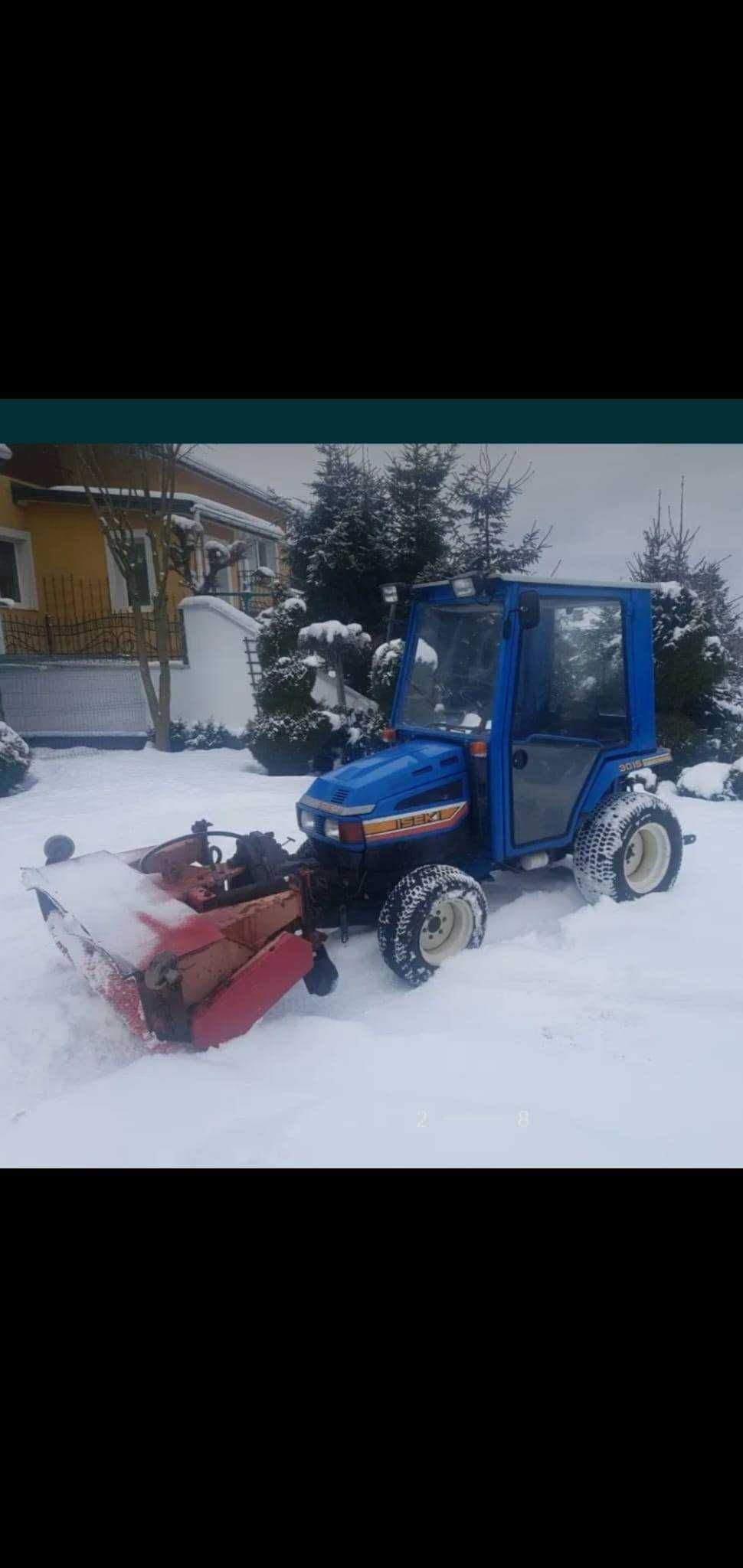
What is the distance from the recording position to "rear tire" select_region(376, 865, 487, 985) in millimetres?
2525

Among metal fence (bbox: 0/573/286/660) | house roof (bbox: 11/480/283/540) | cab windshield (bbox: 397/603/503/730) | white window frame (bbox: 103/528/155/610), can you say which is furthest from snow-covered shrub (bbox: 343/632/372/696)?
cab windshield (bbox: 397/603/503/730)

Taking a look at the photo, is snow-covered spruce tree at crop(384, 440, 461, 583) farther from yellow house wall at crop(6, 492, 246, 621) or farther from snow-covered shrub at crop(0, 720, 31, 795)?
snow-covered shrub at crop(0, 720, 31, 795)

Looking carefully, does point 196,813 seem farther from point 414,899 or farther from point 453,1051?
point 453,1051

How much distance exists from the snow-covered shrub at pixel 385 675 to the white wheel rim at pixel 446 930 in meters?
2.79

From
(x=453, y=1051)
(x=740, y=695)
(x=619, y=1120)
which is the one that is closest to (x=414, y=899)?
(x=453, y=1051)

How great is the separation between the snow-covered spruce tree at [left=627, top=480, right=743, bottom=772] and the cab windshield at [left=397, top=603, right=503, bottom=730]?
6.79 ft

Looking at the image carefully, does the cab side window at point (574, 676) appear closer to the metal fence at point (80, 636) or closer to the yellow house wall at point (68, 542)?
the yellow house wall at point (68, 542)

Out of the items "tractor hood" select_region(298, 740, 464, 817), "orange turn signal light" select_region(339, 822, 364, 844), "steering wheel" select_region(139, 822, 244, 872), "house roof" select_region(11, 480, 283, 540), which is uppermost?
"house roof" select_region(11, 480, 283, 540)

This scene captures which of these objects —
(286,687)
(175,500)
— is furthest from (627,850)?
(286,687)

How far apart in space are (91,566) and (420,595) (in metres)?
1.45

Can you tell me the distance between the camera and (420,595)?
10.2 feet

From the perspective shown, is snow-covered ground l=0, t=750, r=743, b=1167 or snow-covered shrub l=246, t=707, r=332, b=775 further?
snow-covered shrub l=246, t=707, r=332, b=775

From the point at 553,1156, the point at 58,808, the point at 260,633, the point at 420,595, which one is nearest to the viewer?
the point at 553,1156

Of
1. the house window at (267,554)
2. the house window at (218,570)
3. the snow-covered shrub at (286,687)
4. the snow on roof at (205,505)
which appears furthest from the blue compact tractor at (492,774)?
the snow-covered shrub at (286,687)
